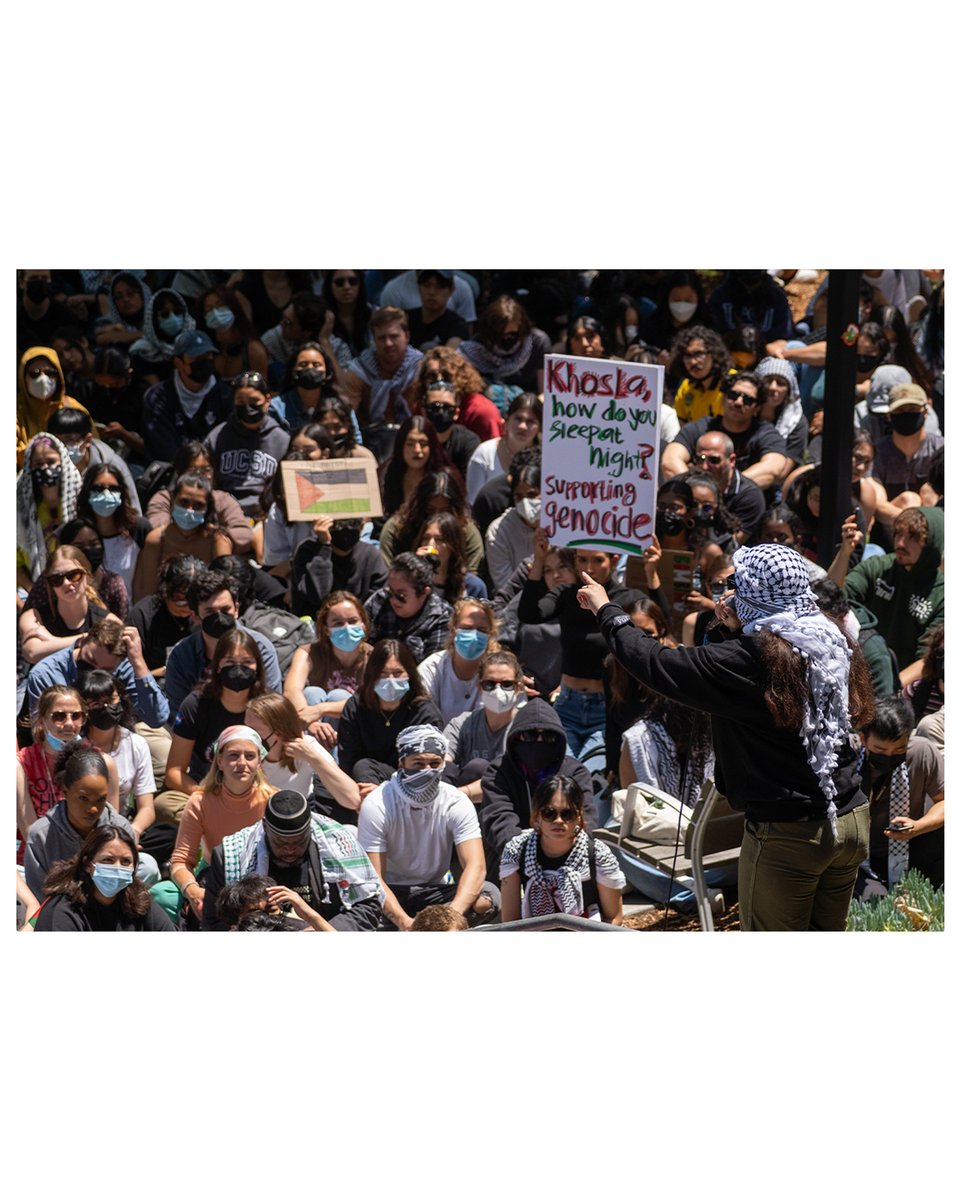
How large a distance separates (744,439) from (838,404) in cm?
159

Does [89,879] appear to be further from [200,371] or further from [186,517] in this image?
[200,371]

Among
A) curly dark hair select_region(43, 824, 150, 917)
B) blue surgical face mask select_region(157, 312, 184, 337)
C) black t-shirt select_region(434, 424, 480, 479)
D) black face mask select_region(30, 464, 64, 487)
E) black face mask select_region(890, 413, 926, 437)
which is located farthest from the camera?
blue surgical face mask select_region(157, 312, 184, 337)

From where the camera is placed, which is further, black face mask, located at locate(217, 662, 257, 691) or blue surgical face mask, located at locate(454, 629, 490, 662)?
blue surgical face mask, located at locate(454, 629, 490, 662)

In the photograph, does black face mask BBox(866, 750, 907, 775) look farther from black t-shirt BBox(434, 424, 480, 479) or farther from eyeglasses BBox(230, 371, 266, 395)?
eyeglasses BBox(230, 371, 266, 395)

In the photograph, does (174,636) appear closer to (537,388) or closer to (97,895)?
(97,895)

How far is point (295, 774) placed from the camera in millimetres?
7445

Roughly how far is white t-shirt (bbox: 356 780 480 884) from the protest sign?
4.94 feet

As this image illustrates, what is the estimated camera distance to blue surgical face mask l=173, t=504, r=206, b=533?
8.96 metres

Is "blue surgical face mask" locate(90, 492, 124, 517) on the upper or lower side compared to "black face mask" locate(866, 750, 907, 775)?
upper

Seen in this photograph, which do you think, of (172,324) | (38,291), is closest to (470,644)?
(172,324)

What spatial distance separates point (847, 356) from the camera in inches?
315

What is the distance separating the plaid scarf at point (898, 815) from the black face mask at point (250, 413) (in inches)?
166

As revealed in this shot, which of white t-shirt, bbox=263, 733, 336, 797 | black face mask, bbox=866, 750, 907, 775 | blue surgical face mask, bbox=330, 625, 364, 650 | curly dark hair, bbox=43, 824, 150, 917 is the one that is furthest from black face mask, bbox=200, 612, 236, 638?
black face mask, bbox=866, 750, 907, 775

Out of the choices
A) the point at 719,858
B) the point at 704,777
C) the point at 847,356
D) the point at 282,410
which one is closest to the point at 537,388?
the point at 282,410
